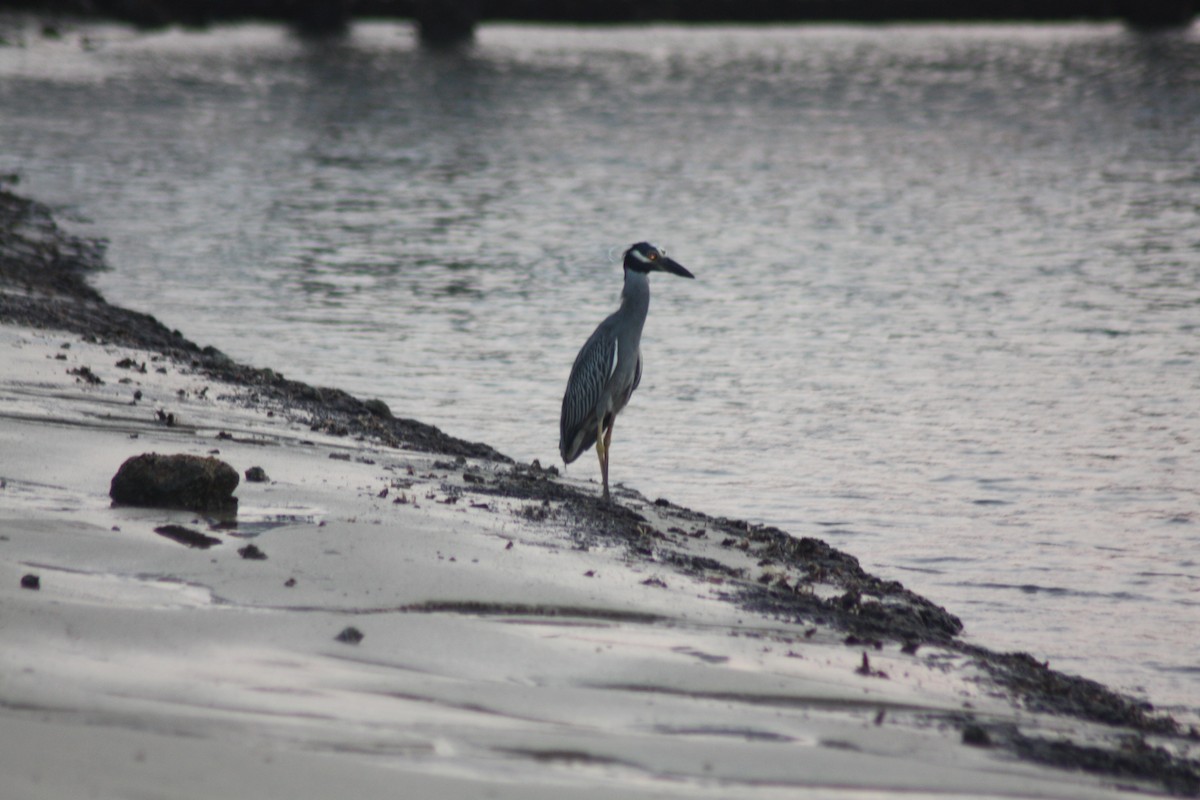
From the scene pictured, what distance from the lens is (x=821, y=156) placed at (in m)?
32.8

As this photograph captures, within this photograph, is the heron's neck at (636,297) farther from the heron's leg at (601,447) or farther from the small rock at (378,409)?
the small rock at (378,409)

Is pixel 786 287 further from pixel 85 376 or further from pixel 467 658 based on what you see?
pixel 467 658

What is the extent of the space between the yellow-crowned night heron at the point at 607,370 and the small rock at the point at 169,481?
308cm

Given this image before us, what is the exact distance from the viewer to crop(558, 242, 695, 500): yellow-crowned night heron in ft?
31.6

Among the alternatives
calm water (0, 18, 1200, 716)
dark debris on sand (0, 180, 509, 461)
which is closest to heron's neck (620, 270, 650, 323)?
calm water (0, 18, 1200, 716)

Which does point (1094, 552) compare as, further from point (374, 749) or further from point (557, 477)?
point (374, 749)

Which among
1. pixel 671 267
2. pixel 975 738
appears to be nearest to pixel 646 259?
pixel 671 267

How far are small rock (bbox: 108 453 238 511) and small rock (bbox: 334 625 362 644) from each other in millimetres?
1765

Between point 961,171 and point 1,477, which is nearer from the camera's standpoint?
point 1,477

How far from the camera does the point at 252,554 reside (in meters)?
6.38

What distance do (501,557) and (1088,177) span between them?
24205 millimetres

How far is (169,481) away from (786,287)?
12.6 meters

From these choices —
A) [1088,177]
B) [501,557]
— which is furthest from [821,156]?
[501,557]

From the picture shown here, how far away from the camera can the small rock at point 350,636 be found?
18.1 feet
